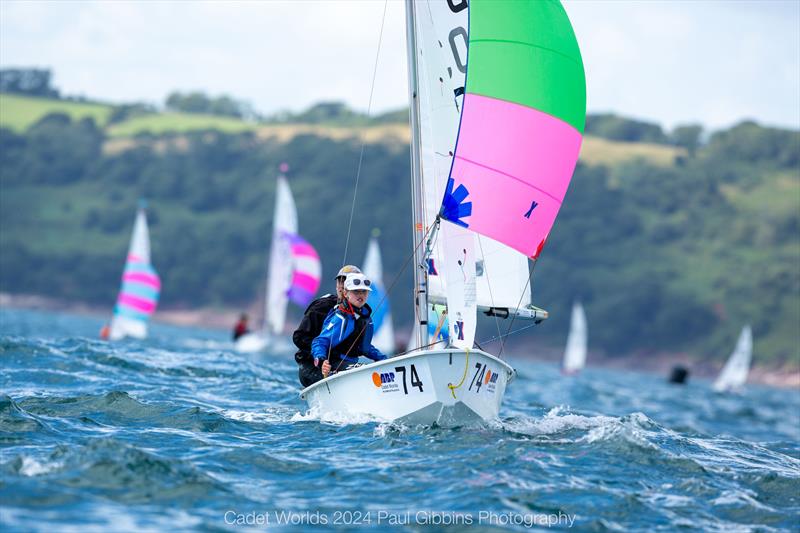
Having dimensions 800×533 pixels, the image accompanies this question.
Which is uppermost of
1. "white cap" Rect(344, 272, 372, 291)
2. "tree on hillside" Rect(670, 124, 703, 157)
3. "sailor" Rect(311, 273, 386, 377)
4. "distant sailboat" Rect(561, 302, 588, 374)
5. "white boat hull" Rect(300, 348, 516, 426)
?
"tree on hillside" Rect(670, 124, 703, 157)

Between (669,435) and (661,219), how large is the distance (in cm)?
11153

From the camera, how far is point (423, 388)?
10.7 m

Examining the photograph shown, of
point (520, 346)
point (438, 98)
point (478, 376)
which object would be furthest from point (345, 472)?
point (520, 346)

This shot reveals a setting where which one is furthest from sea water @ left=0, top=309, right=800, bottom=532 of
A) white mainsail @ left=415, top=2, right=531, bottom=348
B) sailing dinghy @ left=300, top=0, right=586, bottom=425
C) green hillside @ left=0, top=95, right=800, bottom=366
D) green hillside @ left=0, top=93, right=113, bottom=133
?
green hillside @ left=0, top=93, right=113, bottom=133

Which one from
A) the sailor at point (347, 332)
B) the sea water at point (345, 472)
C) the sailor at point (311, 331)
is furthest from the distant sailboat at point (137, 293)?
the sailor at point (347, 332)

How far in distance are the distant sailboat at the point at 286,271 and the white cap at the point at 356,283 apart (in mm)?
23366

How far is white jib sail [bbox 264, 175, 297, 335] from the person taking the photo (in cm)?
3675

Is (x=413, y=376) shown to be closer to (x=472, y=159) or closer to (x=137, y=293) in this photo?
(x=472, y=159)

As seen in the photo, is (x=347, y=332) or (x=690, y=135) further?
(x=690, y=135)

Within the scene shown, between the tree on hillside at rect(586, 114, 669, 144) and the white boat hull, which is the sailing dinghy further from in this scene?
the tree on hillside at rect(586, 114, 669, 144)

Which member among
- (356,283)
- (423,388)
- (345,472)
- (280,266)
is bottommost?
(345,472)

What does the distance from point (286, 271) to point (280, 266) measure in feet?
1.13

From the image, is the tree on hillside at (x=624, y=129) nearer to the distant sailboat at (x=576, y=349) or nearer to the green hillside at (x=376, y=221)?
the green hillside at (x=376, y=221)

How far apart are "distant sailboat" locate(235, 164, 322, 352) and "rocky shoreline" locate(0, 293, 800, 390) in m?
62.8
